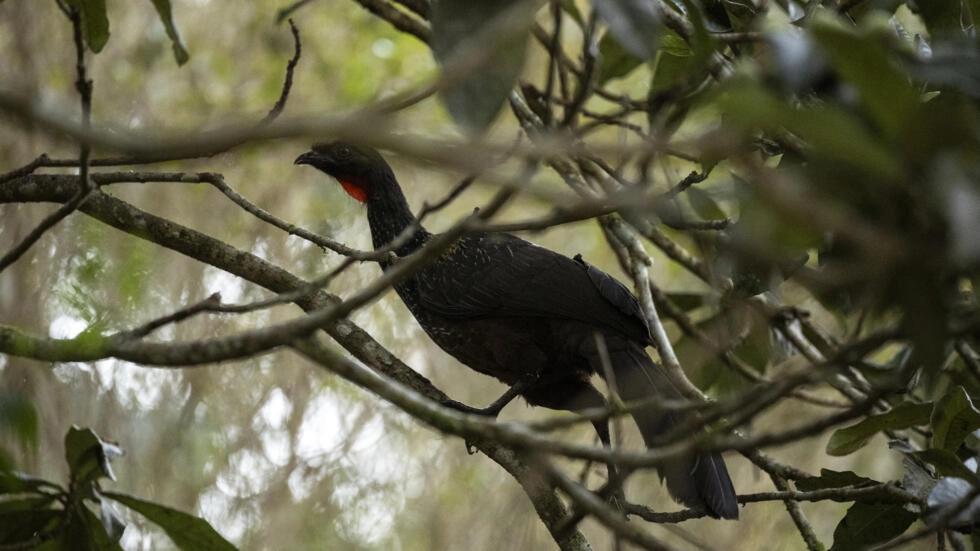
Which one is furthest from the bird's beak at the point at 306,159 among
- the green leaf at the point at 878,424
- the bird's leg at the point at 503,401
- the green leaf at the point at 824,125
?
the green leaf at the point at 824,125

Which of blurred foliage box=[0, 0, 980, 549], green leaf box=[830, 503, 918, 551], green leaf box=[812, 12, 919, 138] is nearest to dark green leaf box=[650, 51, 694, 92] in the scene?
blurred foliage box=[0, 0, 980, 549]

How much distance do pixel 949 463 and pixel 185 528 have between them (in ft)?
5.89

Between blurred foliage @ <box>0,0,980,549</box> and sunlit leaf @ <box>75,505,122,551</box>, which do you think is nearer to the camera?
blurred foliage @ <box>0,0,980,549</box>

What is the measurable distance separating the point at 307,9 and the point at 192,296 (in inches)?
110

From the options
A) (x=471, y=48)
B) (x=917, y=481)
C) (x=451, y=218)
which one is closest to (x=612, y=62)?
(x=917, y=481)

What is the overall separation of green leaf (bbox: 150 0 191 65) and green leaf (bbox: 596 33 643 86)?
1.40 m

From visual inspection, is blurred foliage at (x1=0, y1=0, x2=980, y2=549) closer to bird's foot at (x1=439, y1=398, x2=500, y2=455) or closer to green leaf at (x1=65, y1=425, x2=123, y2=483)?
green leaf at (x1=65, y1=425, x2=123, y2=483)

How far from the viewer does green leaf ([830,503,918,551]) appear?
104 inches

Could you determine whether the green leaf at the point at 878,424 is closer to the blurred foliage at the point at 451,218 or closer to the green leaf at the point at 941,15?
the blurred foliage at the point at 451,218

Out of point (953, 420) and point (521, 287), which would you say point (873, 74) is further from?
point (521, 287)

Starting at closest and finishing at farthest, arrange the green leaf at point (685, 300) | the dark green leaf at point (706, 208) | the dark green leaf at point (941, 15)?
the dark green leaf at point (941, 15) → the dark green leaf at point (706, 208) → the green leaf at point (685, 300)

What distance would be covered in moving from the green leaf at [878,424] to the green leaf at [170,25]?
2189mm

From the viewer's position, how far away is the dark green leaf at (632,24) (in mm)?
1587

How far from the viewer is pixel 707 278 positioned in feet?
12.2
